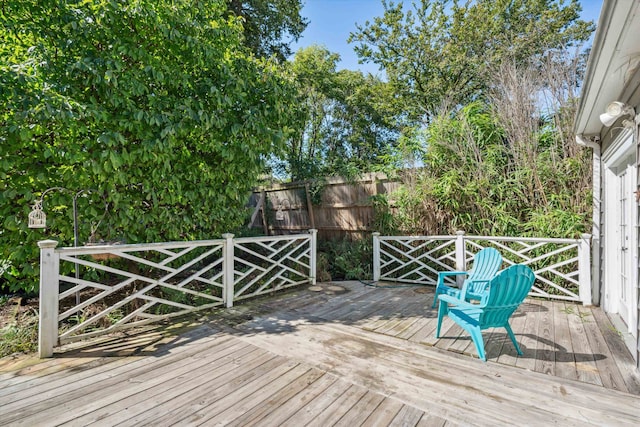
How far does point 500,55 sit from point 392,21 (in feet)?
11.3

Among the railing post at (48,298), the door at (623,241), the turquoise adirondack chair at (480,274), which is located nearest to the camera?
the railing post at (48,298)

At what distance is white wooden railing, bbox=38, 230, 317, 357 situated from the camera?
2.57 m

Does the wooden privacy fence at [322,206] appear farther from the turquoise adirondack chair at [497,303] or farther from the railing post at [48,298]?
the railing post at [48,298]

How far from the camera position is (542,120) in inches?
180

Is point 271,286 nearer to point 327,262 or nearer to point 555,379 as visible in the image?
point 327,262

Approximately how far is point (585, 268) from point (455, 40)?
24.8 ft

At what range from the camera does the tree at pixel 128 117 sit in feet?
9.30

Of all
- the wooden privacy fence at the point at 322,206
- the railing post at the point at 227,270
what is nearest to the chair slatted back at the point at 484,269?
the wooden privacy fence at the point at 322,206

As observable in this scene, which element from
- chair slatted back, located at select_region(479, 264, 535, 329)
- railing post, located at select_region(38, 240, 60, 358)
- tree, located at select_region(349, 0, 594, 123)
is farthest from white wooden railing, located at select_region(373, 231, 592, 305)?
railing post, located at select_region(38, 240, 60, 358)

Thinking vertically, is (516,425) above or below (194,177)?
below

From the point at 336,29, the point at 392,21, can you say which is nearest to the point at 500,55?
the point at 392,21

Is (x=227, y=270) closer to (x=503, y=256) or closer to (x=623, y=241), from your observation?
(x=503, y=256)

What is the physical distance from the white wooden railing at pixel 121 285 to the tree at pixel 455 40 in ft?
20.1

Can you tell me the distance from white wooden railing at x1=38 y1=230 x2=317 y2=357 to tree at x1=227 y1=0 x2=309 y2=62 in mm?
5647
